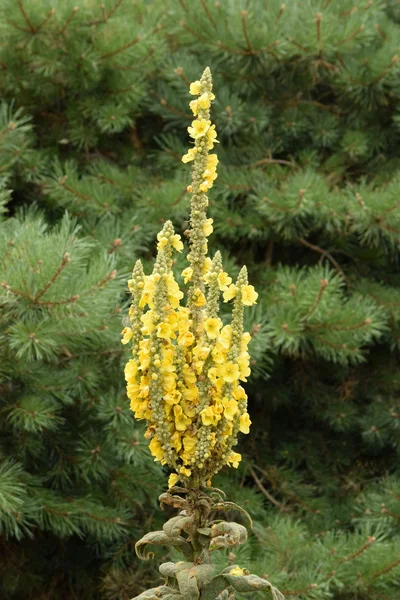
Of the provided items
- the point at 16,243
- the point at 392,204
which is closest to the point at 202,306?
the point at 16,243

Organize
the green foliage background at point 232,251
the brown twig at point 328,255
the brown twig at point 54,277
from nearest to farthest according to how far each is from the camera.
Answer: the brown twig at point 54,277 → the green foliage background at point 232,251 → the brown twig at point 328,255

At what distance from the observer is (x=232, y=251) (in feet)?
8.20

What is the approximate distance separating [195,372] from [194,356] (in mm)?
19

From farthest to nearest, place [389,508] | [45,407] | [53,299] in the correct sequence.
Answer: [389,508], [45,407], [53,299]

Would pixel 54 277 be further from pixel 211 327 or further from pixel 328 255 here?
pixel 328 255

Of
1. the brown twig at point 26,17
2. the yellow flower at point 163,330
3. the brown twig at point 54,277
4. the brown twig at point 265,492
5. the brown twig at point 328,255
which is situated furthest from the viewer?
the brown twig at point 328,255

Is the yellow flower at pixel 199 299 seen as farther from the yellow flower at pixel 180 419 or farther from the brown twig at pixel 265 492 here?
the brown twig at pixel 265 492

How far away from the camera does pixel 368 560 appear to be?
187cm

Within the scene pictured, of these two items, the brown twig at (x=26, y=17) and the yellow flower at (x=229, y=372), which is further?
the brown twig at (x=26, y=17)

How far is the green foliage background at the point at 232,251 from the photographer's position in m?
1.89

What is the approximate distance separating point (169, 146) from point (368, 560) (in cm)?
129

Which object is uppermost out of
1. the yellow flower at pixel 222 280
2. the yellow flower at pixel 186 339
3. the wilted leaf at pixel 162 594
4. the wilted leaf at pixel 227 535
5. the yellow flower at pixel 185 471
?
Answer: the yellow flower at pixel 222 280

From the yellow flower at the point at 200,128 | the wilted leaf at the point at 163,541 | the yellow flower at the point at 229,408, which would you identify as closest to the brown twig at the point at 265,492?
the wilted leaf at the point at 163,541

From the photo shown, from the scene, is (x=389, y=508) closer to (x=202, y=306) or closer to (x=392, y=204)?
(x=392, y=204)
